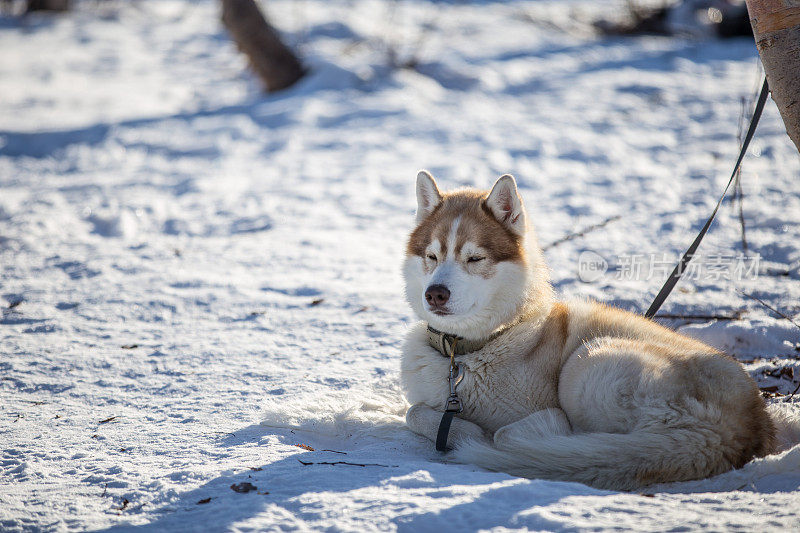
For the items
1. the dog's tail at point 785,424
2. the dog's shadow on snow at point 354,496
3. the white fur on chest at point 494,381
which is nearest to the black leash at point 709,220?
the dog's tail at point 785,424

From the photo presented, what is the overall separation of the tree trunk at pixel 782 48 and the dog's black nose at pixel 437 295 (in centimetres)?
200

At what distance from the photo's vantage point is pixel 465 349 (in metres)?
3.24

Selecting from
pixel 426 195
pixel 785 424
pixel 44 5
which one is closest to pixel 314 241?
pixel 426 195

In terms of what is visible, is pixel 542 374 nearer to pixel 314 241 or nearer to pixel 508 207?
pixel 508 207

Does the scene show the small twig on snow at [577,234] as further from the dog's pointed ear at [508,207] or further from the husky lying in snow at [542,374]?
the dog's pointed ear at [508,207]

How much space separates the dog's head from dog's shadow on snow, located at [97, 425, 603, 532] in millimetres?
743

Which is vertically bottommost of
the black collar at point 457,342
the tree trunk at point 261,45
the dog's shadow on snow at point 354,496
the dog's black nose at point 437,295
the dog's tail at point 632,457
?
the dog's shadow on snow at point 354,496

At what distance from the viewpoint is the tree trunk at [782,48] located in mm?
3054

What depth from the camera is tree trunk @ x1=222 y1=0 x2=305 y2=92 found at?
962 centimetres

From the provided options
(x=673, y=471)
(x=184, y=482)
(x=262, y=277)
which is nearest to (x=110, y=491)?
(x=184, y=482)

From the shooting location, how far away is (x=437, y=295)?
3004mm

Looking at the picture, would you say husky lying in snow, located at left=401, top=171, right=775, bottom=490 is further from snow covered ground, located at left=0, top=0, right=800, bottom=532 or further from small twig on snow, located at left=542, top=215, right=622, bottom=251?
small twig on snow, located at left=542, top=215, right=622, bottom=251

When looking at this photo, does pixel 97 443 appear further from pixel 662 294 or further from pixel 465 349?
pixel 662 294

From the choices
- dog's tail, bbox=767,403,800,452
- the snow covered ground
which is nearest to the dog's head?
the snow covered ground
